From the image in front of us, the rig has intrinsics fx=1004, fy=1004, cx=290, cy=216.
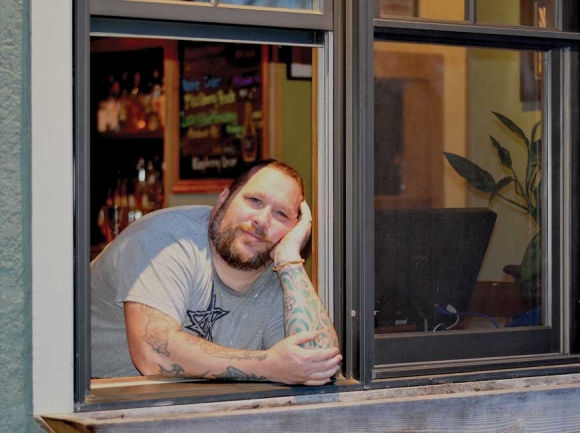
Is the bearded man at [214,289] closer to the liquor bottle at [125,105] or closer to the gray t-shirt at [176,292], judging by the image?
the gray t-shirt at [176,292]

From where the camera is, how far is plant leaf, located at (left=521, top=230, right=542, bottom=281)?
3.49m

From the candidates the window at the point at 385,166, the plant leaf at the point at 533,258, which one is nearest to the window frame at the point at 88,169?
the window at the point at 385,166

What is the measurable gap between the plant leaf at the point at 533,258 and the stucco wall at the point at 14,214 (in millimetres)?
1699

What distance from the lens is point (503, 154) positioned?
345 cm

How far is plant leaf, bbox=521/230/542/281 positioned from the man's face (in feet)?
2.73

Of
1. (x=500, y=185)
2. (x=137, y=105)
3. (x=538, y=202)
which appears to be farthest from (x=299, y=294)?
(x=137, y=105)

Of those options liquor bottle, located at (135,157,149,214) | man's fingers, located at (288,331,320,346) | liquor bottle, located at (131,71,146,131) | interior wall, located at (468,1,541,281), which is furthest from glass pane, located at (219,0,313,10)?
liquor bottle, located at (131,71,146,131)

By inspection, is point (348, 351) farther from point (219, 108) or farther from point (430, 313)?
point (219, 108)

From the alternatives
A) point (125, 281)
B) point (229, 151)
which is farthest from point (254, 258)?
point (229, 151)

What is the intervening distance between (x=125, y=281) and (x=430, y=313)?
40.5 inches

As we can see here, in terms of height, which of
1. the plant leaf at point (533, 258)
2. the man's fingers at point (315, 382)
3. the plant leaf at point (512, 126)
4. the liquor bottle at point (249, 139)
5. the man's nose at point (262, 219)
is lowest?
the man's fingers at point (315, 382)

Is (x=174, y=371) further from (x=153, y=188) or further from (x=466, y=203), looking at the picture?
(x=153, y=188)

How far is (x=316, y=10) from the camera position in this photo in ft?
10.2

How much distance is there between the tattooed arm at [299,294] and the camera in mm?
3166
